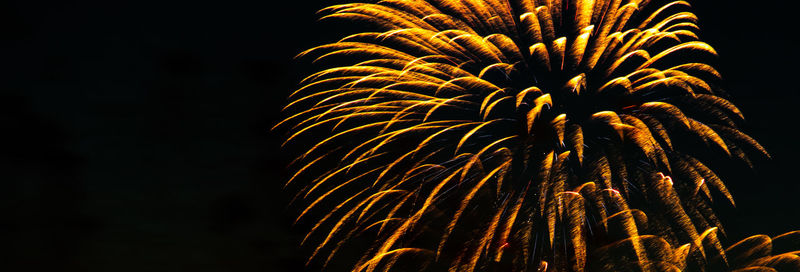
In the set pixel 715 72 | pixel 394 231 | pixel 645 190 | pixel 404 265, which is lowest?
pixel 404 265

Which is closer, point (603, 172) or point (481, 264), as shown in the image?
point (603, 172)

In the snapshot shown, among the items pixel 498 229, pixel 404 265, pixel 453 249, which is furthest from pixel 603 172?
pixel 404 265

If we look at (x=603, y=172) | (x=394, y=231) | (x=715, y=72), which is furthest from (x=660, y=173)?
(x=394, y=231)

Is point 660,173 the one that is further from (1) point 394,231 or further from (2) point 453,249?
(1) point 394,231

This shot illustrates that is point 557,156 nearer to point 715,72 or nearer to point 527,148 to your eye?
point 527,148

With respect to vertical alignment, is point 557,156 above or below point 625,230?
above

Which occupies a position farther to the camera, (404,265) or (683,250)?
(404,265)

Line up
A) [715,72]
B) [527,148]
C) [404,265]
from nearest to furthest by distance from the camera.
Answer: [715,72], [527,148], [404,265]

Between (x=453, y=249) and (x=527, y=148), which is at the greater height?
(x=527, y=148)

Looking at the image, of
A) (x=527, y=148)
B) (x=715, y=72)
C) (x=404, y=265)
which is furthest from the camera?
(x=404, y=265)
